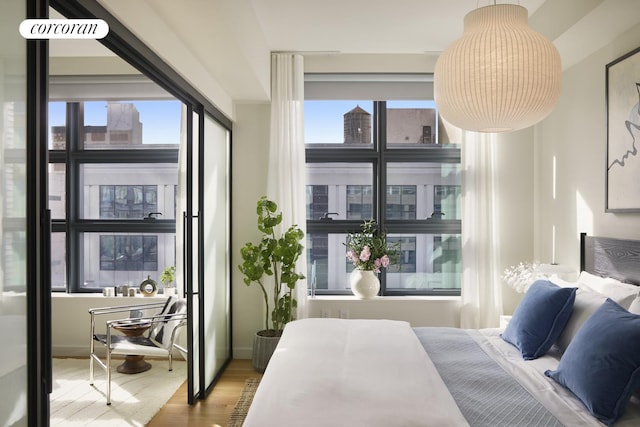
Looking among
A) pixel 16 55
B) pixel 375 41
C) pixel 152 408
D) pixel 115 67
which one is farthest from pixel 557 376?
pixel 115 67

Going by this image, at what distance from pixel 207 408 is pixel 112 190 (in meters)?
2.58

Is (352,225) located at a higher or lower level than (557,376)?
higher

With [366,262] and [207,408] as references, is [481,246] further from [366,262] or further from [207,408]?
[207,408]

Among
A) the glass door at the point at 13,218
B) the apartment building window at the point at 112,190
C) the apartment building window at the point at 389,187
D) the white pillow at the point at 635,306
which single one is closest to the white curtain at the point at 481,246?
the apartment building window at the point at 389,187

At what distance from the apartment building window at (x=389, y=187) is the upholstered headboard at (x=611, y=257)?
1.34 m

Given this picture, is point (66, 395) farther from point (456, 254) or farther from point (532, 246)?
point (532, 246)

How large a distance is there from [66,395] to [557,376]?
3.43 meters

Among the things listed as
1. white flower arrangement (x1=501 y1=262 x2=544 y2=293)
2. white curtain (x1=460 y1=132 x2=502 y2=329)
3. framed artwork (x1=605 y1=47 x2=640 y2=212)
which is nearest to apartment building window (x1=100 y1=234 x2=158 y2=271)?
white curtain (x1=460 y1=132 x2=502 y2=329)

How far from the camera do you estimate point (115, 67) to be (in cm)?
421

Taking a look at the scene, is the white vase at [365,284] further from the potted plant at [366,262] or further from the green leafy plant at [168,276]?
the green leafy plant at [168,276]

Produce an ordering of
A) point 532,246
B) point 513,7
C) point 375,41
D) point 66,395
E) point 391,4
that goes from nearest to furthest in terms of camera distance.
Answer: point 513,7, point 391,4, point 66,395, point 375,41, point 532,246

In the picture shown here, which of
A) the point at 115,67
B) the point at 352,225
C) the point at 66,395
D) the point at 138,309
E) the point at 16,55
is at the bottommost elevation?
the point at 66,395

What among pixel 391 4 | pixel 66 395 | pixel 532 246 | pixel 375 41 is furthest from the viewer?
pixel 532 246

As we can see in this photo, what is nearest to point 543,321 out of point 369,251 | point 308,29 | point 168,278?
point 369,251
